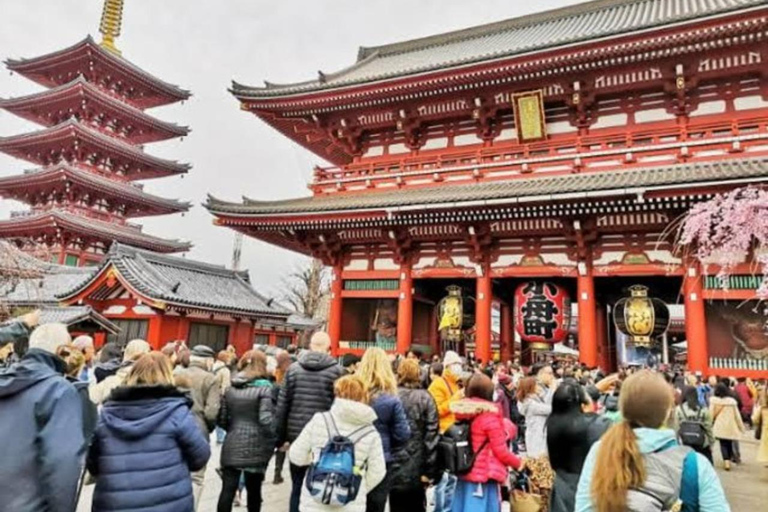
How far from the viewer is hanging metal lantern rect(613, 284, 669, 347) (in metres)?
11.8

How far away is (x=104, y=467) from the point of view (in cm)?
286

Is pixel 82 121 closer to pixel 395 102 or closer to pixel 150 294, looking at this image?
pixel 150 294

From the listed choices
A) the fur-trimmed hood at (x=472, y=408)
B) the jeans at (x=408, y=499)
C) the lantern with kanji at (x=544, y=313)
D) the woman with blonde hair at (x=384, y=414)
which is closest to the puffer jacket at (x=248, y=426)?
the woman with blonde hair at (x=384, y=414)

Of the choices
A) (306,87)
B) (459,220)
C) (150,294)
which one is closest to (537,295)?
(459,220)

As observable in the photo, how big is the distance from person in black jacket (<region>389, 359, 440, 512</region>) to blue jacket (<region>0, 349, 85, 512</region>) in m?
2.47

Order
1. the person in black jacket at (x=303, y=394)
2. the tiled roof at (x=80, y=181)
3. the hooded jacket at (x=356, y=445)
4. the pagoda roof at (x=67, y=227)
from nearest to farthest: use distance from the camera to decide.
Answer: the hooded jacket at (x=356, y=445), the person in black jacket at (x=303, y=394), the pagoda roof at (x=67, y=227), the tiled roof at (x=80, y=181)

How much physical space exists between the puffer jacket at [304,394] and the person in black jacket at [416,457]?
2.35 feet

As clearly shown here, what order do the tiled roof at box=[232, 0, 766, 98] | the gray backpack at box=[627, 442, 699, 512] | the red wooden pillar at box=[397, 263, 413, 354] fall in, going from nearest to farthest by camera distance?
the gray backpack at box=[627, 442, 699, 512] → the red wooden pillar at box=[397, 263, 413, 354] → the tiled roof at box=[232, 0, 766, 98]

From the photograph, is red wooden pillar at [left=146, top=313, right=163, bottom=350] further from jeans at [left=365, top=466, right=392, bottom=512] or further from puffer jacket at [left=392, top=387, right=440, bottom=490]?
jeans at [left=365, top=466, right=392, bottom=512]

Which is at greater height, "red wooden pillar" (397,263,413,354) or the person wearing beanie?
"red wooden pillar" (397,263,413,354)

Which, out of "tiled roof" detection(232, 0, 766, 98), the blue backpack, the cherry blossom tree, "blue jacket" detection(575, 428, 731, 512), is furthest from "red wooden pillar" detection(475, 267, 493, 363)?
"blue jacket" detection(575, 428, 731, 512)

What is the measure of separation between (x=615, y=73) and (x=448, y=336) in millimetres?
8594

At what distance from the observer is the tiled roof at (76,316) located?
1388cm

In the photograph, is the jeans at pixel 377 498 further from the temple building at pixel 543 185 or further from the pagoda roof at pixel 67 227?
the pagoda roof at pixel 67 227
